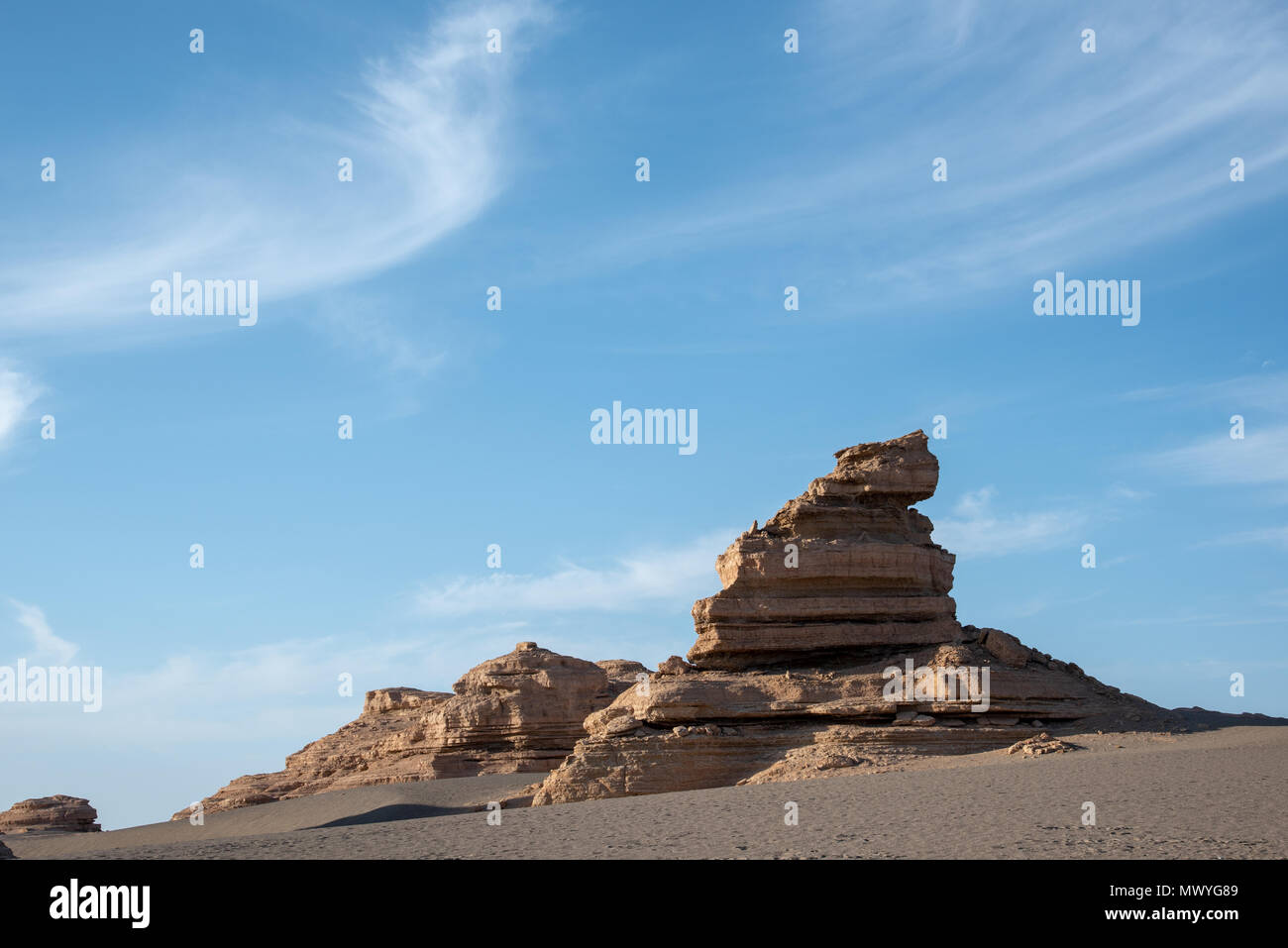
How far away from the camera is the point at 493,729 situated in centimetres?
4581

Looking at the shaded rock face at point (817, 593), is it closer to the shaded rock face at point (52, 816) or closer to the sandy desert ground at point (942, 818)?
the sandy desert ground at point (942, 818)

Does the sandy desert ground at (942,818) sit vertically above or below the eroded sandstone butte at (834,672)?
below

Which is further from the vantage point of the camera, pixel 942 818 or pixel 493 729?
pixel 493 729

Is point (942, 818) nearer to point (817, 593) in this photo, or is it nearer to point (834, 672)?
point (834, 672)

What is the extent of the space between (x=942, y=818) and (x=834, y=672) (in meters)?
10.5

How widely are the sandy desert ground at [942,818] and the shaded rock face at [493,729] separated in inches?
761

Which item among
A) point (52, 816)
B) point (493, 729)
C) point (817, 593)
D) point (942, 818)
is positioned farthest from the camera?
point (52, 816)

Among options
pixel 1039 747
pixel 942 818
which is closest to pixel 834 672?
pixel 1039 747

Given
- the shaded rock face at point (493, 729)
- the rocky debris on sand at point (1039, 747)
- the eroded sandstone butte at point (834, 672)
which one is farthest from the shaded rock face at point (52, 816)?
the rocky debris on sand at point (1039, 747)

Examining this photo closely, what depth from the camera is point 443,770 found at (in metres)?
45.2

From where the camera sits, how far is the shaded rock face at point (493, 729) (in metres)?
45.3

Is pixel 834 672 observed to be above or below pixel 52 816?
above
